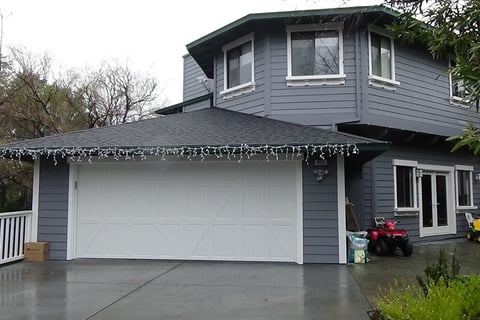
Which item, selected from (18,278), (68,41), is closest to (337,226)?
(18,278)

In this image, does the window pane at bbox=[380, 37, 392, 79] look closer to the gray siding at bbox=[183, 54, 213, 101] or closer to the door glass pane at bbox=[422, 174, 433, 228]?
the door glass pane at bbox=[422, 174, 433, 228]

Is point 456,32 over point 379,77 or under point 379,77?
under

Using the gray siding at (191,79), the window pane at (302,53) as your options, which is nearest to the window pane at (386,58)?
the window pane at (302,53)

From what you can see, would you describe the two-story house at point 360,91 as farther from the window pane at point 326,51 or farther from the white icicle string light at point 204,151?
the white icicle string light at point 204,151

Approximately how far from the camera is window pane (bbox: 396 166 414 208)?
10133 millimetres

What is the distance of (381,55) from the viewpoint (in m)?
9.55

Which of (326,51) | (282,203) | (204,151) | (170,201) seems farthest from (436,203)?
(170,201)

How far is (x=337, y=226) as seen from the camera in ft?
24.6

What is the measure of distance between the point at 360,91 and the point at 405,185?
299cm

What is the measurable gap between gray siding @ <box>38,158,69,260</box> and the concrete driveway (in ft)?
1.65

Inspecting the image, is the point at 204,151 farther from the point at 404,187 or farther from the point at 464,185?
the point at 464,185

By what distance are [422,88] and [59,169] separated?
29.3 feet

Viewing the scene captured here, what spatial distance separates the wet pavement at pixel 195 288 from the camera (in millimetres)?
4570

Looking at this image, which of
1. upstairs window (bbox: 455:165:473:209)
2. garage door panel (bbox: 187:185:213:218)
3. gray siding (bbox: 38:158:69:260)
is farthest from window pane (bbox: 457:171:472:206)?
gray siding (bbox: 38:158:69:260)
